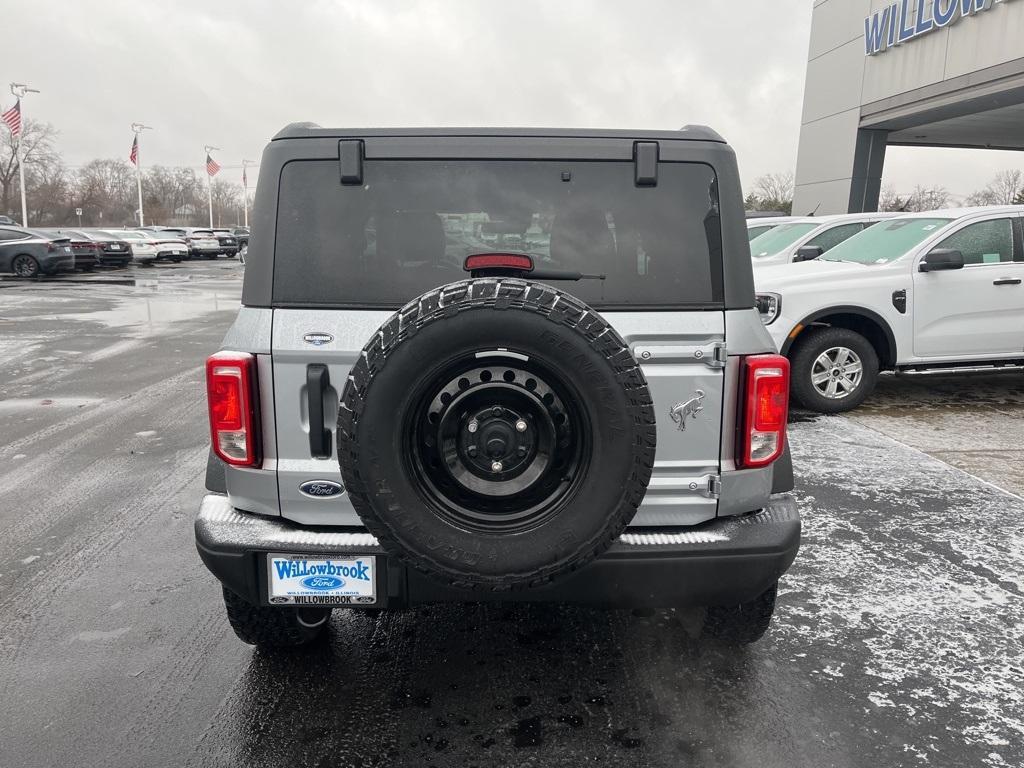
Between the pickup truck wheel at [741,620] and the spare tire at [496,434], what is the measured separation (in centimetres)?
99

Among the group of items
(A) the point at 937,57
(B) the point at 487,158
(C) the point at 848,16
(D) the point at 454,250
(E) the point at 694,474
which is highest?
(C) the point at 848,16

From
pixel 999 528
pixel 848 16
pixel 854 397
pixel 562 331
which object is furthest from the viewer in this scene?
pixel 848 16

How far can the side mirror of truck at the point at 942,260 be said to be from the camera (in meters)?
6.66

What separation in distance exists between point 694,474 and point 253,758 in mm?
1677

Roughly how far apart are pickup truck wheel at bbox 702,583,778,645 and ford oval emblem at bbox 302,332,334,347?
5.77 feet

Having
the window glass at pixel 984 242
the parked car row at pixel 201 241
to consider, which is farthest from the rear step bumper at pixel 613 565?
the parked car row at pixel 201 241

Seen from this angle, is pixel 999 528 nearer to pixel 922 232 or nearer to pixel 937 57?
pixel 922 232

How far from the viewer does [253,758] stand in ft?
7.81

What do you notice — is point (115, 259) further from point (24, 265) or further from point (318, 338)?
point (318, 338)

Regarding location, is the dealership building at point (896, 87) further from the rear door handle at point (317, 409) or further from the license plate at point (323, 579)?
the license plate at point (323, 579)

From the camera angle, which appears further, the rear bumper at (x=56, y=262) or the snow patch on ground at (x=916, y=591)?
the rear bumper at (x=56, y=262)

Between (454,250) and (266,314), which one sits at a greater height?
(454,250)

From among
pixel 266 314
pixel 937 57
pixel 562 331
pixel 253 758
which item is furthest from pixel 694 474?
pixel 937 57

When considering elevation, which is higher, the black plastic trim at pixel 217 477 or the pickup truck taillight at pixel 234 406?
the pickup truck taillight at pixel 234 406
